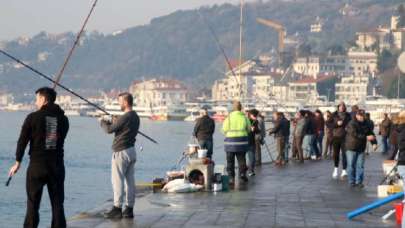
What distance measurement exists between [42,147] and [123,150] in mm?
2383

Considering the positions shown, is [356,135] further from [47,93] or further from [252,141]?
[47,93]

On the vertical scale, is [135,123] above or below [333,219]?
above

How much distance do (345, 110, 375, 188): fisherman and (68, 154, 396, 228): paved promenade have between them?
25 centimetres

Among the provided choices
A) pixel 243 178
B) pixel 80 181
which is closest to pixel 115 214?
pixel 243 178

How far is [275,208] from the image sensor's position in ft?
55.5

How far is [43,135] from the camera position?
12992mm

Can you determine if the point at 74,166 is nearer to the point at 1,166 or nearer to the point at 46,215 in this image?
the point at 1,166

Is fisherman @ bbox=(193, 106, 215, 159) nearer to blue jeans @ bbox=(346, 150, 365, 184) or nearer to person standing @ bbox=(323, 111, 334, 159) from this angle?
blue jeans @ bbox=(346, 150, 365, 184)

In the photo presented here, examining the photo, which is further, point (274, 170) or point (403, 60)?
point (274, 170)

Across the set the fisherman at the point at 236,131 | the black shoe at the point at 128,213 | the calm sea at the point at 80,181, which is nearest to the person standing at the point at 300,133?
the calm sea at the point at 80,181

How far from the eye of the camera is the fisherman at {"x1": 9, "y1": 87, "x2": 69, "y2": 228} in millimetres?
12977

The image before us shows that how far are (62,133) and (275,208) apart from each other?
460 cm

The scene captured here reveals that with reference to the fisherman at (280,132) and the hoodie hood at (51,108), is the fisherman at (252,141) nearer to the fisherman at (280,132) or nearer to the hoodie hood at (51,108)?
the fisherman at (280,132)

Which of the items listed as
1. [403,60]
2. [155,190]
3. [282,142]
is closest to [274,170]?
[282,142]
